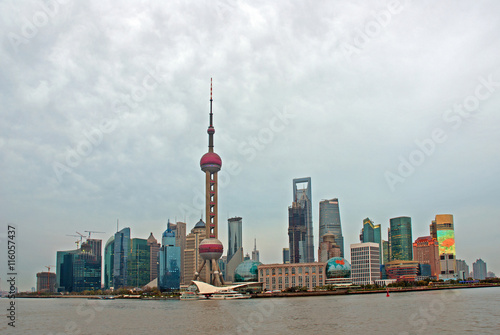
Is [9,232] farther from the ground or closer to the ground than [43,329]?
farther from the ground

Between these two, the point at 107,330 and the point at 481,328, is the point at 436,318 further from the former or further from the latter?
the point at 107,330

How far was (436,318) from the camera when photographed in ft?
275

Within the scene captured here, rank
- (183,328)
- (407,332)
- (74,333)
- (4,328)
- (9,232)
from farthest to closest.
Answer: (4,328), (183,328), (74,333), (407,332), (9,232)

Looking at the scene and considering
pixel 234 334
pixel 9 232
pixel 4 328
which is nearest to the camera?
pixel 9 232

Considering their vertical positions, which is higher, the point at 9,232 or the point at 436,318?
the point at 9,232

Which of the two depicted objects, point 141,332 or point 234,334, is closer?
point 234,334

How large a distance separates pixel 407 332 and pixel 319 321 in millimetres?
21148

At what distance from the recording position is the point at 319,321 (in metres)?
86.7

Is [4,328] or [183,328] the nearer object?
[183,328]

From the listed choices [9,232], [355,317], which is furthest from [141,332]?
[355,317]

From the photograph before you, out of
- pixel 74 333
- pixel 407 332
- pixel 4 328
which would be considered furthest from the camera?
pixel 4 328

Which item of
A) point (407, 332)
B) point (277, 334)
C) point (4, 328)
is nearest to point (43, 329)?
point (4, 328)

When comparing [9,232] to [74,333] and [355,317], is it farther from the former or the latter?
[355,317]

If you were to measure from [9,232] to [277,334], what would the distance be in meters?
37.6
